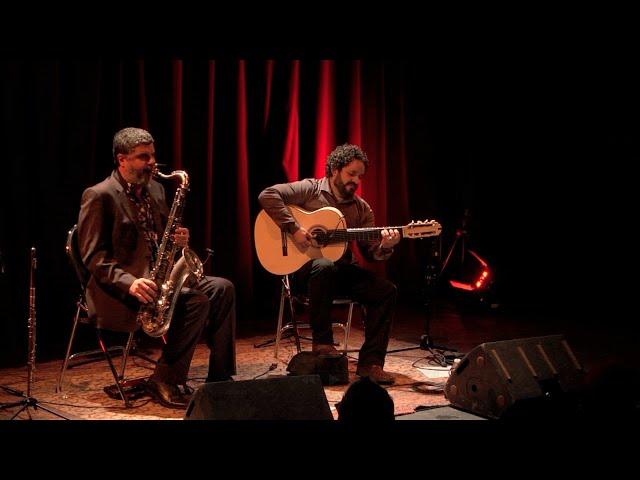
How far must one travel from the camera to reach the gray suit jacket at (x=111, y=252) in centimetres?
390

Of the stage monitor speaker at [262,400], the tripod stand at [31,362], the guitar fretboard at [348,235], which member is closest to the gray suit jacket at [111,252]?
the tripod stand at [31,362]

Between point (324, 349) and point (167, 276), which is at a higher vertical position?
point (167, 276)

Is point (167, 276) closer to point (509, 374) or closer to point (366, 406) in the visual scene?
point (509, 374)

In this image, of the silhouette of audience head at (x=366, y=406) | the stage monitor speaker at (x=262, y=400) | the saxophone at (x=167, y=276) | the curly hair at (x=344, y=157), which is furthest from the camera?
the curly hair at (x=344, y=157)

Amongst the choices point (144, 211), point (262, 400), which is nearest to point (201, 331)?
point (144, 211)

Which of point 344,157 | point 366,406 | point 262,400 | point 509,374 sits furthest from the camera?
point 344,157

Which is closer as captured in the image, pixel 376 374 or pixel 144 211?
pixel 144 211

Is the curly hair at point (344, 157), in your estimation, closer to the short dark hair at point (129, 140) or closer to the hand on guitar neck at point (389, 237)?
the hand on guitar neck at point (389, 237)

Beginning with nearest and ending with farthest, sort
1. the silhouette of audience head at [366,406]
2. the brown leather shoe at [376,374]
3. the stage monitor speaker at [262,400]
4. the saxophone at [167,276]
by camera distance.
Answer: the silhouette of audience head at [366,406] → the stage monitor speaker at [262,400] → the saxophone at [167,276] → the brown leather shoe at [376,374]

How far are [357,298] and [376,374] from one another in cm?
51

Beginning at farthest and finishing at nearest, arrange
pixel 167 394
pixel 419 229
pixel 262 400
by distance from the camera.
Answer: pixel 419 229 → pixel 167 394 → pixel 262 400

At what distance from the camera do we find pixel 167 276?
162 inches

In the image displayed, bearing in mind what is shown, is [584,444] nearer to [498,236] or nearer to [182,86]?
[182,86]

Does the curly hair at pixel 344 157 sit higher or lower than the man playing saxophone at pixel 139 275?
higher
